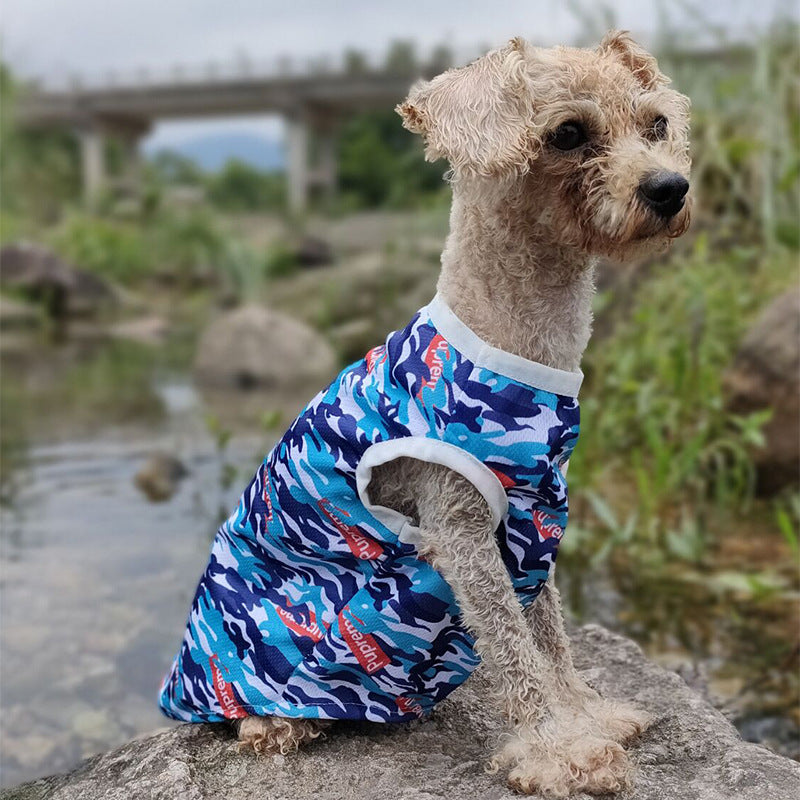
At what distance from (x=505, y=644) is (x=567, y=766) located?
1.04 feet

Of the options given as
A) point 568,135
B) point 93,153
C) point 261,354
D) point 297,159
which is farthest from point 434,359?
point 93,153

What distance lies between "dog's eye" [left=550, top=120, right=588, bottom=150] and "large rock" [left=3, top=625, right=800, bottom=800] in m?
1.53

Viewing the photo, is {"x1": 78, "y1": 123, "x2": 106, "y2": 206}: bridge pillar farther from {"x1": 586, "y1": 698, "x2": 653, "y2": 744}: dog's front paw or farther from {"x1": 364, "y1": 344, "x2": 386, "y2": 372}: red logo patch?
{"x1": 586, "y1": 698, "x2": 653, "y2": 744}: dog's front paw

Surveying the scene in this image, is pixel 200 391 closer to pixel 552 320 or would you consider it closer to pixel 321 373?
pixel 321 373

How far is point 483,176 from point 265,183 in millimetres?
51636

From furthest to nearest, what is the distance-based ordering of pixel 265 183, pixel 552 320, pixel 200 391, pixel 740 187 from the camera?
pixel 265 183, pixel 200 391, pixel 740 187, pixel 552 320

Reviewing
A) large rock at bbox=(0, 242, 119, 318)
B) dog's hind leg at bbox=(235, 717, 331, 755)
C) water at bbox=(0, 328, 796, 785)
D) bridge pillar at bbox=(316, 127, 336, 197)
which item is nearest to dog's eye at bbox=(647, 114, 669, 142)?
dog's hind leg at bbox=(235, 717, 331, 755)

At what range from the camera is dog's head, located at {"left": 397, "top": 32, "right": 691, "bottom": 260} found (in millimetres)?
2150

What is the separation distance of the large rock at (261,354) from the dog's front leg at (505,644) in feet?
29.5

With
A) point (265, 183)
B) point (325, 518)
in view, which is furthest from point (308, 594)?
point (265, 183)

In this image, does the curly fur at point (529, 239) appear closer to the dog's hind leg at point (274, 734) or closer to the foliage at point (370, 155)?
the dog's hind leg at point (274, 734)

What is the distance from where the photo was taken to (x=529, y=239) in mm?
2377

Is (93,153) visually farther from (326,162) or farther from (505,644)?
(505,644)

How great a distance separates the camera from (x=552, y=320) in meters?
2.43
